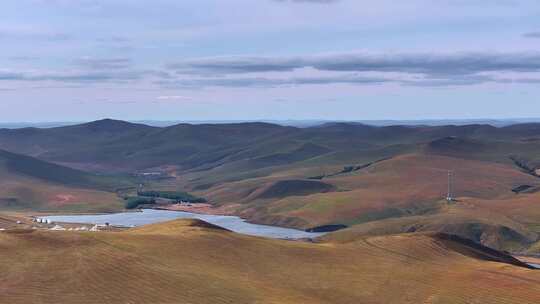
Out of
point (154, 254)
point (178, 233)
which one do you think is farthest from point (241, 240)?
point (154, 254)

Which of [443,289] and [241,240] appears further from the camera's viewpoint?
[241,240]

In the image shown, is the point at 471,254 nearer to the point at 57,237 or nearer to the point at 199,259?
the point at 199,259

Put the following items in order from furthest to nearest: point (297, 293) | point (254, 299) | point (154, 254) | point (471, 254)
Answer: point (471, 254)
point (154, 254)
point (297, 293)
point (254, 299)

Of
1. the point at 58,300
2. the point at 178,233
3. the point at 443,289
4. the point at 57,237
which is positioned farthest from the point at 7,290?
the point at 443,289

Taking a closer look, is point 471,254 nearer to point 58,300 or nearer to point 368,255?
point 368,255

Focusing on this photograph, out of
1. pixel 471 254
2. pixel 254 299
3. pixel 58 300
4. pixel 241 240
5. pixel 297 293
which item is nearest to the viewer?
pixel 58 300

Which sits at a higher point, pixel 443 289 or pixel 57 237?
pixel 57 237
